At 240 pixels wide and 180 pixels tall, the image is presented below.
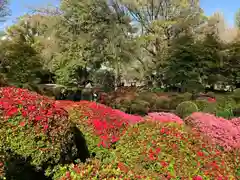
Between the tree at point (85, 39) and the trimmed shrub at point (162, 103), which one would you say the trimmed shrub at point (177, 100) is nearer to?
the trimmed shrub at point (162, 103)

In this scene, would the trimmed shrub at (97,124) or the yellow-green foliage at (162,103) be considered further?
the yellow-green foliage at (162,103)

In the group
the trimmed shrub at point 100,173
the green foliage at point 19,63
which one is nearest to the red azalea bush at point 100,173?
the trimmed shrub at point 100,173

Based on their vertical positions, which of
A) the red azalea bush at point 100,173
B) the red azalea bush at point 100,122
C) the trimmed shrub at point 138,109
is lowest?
the trimmed shrub at point 138,109

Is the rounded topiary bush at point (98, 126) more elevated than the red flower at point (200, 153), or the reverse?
the rounded topiary bush at point (98, 126)

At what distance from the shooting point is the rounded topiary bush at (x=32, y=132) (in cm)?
282

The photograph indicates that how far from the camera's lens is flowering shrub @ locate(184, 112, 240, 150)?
4.52 m

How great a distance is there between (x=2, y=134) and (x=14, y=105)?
0.36m

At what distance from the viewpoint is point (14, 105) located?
2975 mm

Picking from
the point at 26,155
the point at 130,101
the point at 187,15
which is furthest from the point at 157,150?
the point at 187,15

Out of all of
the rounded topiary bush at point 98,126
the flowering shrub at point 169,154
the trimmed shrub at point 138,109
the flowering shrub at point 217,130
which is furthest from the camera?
the trimmed shrub at point 138,109

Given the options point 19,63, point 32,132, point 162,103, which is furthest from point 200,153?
point 19,63

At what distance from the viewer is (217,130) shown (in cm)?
471

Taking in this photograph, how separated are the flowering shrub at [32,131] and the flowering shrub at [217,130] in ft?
9.05

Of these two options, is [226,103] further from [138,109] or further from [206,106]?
[138,109]
